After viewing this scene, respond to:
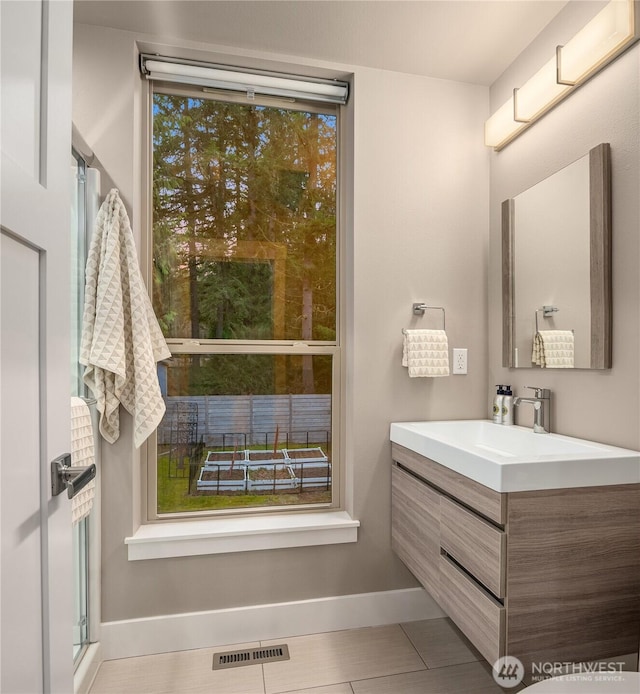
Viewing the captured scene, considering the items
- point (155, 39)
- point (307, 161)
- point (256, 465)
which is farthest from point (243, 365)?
point (155, 39)

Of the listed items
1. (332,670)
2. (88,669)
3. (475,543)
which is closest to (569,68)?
(475,543)

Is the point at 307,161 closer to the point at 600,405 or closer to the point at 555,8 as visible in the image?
the point at 555,8

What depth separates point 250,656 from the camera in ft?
5.99

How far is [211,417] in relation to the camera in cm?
208

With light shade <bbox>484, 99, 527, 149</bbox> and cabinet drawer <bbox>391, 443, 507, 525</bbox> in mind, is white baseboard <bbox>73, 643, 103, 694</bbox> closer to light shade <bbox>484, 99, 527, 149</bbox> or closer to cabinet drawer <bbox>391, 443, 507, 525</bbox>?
cabinet drawer <bbox>391, 443, 507, 525</bbox>

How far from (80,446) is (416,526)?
128cm

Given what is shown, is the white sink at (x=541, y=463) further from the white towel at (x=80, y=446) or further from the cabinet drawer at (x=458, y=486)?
the white towel at (x=80, y=446)

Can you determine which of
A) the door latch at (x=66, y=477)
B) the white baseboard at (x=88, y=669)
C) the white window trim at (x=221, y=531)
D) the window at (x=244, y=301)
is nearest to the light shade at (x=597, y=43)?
the window at (x=244, y=301)

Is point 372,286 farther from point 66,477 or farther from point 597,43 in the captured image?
point 66,477

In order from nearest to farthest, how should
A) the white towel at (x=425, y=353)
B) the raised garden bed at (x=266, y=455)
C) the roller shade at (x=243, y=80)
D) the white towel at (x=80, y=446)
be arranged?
1. the white towel at (x=80, y=446)
2. the roller shade at (x=243, y=80)
3. the white towel at (x=425, y=353)
4. the raised garden bed at (x=266, y=455)

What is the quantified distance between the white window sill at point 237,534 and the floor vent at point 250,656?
1.30 ft

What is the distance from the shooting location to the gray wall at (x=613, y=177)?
1431 millimetres

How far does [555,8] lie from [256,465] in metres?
2.28

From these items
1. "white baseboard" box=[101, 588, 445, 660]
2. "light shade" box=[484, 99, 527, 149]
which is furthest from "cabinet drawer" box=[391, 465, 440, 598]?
"light shade" box=[484, 99, 527, 149]
